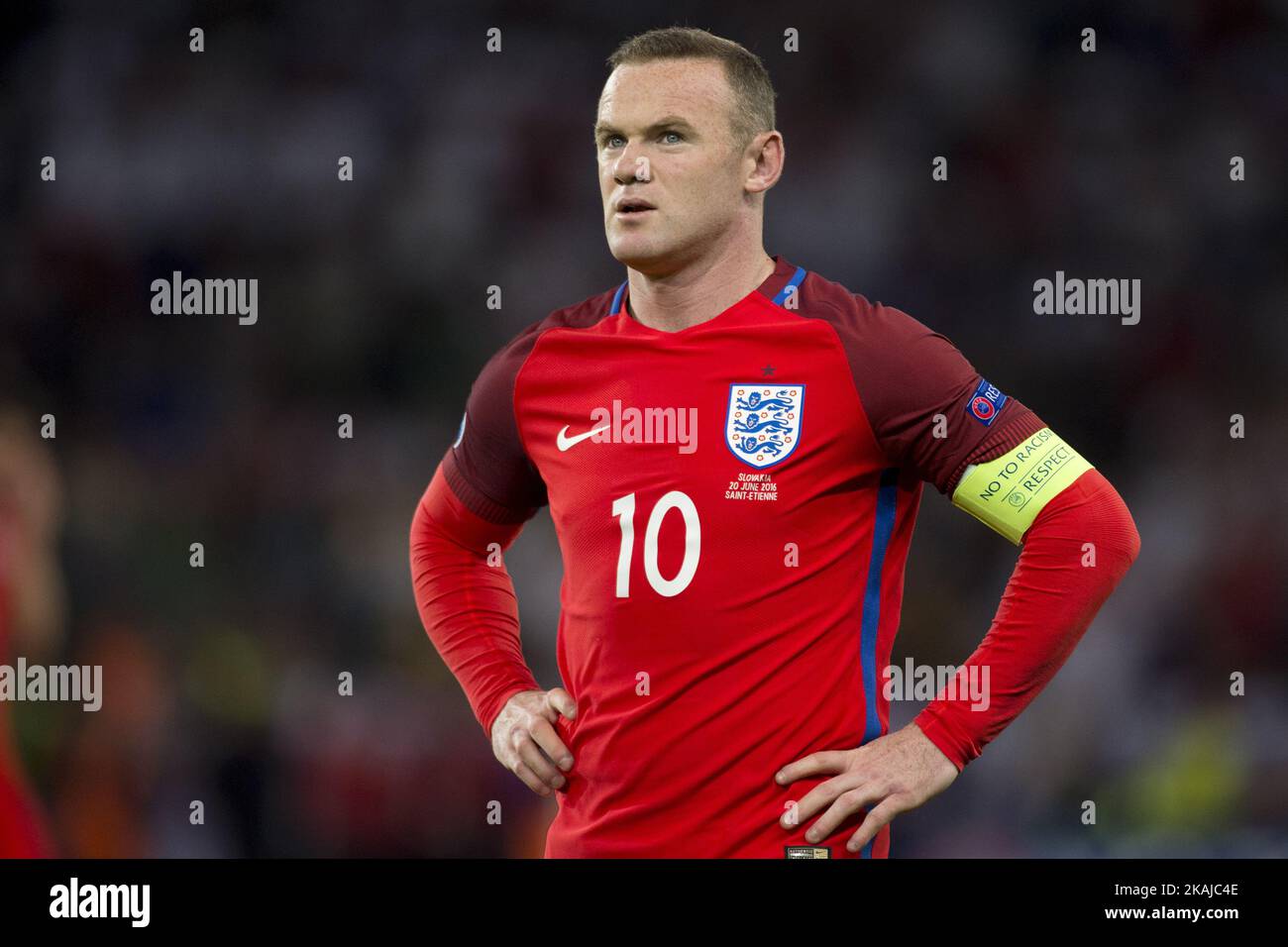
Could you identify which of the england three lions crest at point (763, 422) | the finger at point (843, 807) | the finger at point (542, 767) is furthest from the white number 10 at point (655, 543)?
the finger at point (843, 807)

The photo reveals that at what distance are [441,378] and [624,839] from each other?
12.8 ft

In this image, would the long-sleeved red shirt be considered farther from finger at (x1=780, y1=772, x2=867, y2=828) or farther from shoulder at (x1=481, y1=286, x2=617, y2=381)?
shoulder at (x1=481, y1=286, x2=617, y2=381)

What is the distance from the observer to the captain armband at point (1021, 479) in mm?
2818

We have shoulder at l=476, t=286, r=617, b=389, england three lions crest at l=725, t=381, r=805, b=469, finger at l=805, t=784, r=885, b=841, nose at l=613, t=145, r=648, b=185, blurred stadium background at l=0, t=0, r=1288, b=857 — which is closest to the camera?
finger at l=805, t=784, r=885, b=841

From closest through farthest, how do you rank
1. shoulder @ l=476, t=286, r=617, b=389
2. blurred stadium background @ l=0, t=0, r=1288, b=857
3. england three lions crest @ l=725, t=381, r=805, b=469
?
england three lions crest @ l=725, t=381, r=805, b=469
shoulder @ l=476, t=286, r=617, b=389
blurred stadium background @ l=0, t=0, r=1288, b=857

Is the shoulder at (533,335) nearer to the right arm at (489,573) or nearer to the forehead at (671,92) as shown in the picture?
the right arm at (489,573)

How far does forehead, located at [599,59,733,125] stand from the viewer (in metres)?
2.97

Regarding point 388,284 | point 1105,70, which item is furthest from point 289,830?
point 1105,70

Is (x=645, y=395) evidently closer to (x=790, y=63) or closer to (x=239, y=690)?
(x=239, y=690)

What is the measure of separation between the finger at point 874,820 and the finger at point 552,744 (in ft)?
1.94

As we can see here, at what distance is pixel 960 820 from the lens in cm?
552

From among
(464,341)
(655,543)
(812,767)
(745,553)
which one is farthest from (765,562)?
A: (464,341)

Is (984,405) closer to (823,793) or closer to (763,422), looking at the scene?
(763,422)

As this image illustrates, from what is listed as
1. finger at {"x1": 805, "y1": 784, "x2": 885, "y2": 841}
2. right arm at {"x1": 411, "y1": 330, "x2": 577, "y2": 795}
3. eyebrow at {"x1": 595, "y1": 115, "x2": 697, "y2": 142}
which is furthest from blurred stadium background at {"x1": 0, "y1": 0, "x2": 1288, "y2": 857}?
eyebrow at {"x1": 595, "y1": 115, "x2": 697, "y2": 142}
